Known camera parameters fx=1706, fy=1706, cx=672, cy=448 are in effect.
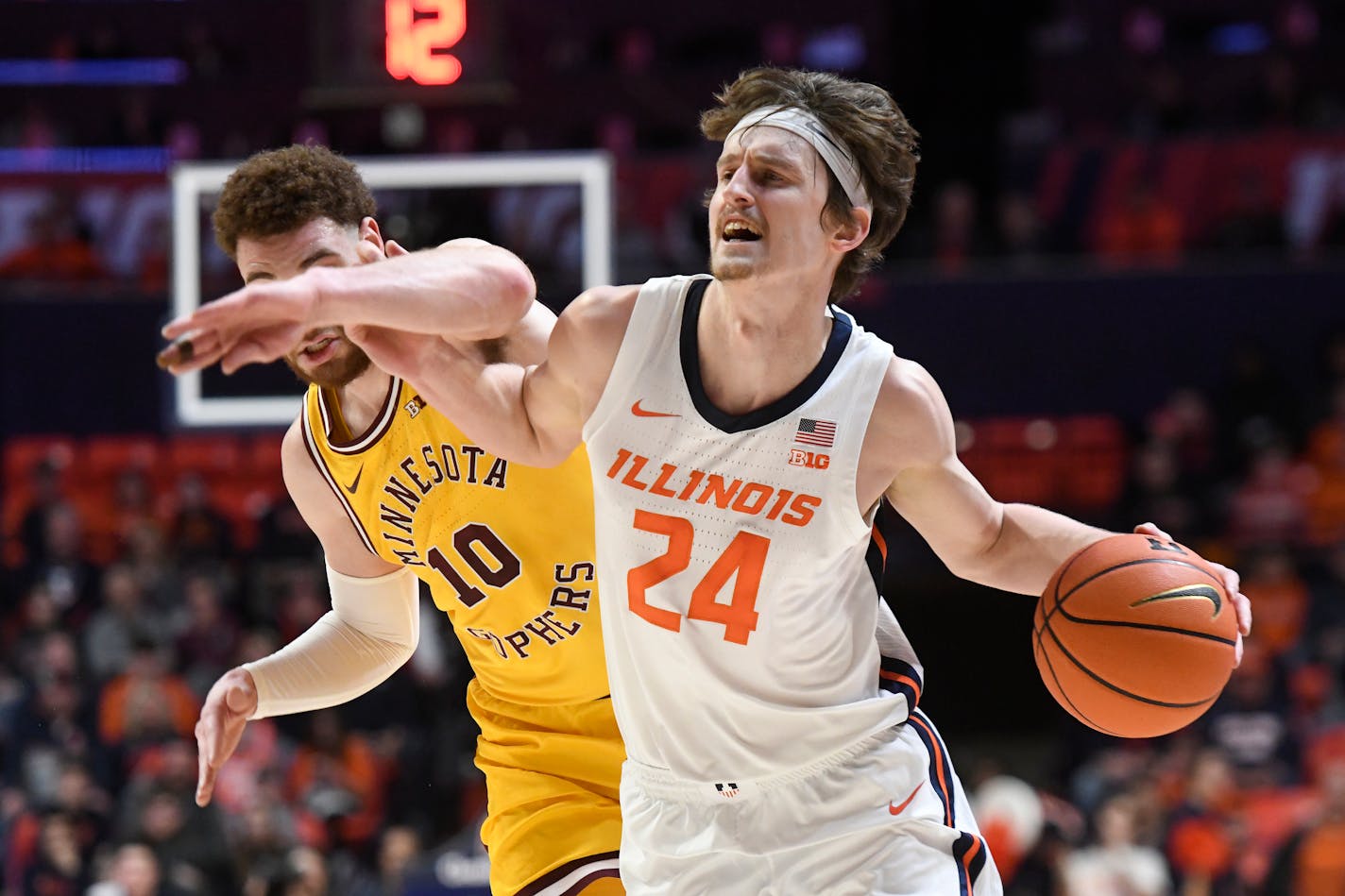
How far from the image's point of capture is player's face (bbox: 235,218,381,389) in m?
3.88

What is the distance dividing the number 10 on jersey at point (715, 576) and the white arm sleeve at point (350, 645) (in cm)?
114

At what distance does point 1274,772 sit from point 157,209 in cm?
975

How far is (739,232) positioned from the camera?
11.7ft

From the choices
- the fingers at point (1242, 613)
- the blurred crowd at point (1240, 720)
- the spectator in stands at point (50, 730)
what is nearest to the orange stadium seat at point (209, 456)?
the spectator in stands at point (50, 730)

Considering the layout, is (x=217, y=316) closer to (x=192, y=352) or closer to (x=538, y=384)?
(x=192, y=352)

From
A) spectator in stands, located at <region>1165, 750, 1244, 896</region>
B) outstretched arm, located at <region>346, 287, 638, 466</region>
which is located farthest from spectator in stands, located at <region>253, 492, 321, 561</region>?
outstretched arm, located at <region>346, 287, 638, 466</region>

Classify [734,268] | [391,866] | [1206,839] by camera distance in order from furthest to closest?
1. [391,866]
2. [1206,839]
3. [734,268]

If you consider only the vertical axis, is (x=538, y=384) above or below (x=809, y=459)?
above

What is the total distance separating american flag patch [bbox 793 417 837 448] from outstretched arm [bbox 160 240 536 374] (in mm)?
636

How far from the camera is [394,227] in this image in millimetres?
8219

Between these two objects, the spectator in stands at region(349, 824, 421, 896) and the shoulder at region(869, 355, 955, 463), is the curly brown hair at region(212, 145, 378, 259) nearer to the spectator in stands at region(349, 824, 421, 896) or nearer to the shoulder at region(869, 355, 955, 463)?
the shoulder at region(869, 355, 955, 463)

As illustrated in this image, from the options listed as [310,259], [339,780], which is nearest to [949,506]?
[310,259]

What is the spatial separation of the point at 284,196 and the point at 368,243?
222 mm

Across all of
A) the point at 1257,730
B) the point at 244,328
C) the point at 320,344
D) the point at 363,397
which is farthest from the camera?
the point at 1257,730
